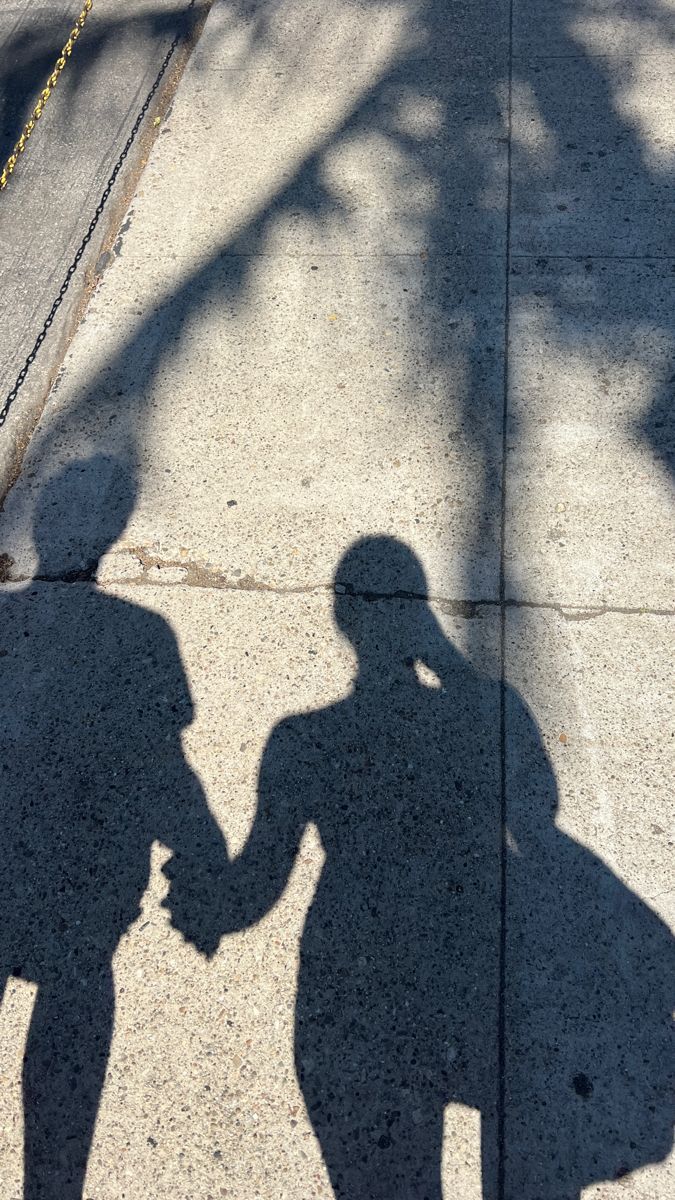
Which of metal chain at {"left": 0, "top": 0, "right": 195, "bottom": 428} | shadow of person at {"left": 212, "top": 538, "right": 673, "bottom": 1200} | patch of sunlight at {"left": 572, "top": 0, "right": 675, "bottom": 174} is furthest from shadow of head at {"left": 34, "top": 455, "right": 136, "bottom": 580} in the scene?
patch of sunlight at {"left": 572, "top": 0, "right": 675, "bottom": 174}

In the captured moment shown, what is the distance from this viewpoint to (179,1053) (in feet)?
9.18

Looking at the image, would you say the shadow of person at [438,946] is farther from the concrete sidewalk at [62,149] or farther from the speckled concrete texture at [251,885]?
the concrete sidewalk at [62,149]

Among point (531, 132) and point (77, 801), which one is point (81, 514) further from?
point (531, 132)

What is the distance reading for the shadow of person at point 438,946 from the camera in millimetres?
2613

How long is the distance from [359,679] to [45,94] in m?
4.71

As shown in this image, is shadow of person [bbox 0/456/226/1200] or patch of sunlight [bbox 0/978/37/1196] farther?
shadow of person [bbox 0/456/226/1200]

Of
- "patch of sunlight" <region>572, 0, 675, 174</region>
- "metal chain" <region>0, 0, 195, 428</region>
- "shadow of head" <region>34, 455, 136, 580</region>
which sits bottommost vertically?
"patch of sunlight" <region>572, 0, 675, 174</region>

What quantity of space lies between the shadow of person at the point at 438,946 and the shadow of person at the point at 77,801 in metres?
0.38

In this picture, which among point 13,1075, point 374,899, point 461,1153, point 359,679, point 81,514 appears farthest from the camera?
point 81,514

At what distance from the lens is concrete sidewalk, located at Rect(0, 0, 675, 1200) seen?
2.70m

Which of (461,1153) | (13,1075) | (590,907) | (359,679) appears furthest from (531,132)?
(13,1075)

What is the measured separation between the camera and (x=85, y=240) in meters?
5.33

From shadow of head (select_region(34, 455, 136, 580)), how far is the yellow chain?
2.17m

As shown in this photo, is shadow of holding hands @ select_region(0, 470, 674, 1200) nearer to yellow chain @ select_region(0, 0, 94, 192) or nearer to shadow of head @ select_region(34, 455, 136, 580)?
shadow of head @ select_region(34, 455, 136, 580)
